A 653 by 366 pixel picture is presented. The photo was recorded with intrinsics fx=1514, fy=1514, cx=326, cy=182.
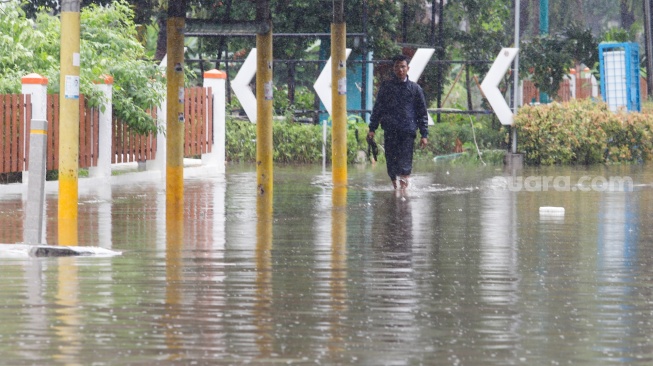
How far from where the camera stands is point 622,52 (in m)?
35.1

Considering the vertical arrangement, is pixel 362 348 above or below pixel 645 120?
below

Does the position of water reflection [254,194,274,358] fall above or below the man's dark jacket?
below

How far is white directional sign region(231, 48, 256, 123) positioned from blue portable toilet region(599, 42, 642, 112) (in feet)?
28.6

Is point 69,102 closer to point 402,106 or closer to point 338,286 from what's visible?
point 338,286

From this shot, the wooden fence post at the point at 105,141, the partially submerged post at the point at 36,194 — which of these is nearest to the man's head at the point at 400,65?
the wooden fence post at the point at 105,141

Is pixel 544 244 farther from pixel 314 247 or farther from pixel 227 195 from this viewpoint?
pixel 227 195

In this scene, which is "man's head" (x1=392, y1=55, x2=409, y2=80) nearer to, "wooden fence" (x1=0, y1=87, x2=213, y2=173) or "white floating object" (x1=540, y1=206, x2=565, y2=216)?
"white floating object" (x1=540, y1=206, x2=565, y2=216)

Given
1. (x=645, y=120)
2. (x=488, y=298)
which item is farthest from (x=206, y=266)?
(x=645, y=120)

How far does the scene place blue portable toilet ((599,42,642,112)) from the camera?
114ft

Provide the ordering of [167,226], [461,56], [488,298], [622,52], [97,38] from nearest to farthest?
[488,298] → [167,226] → [97,38] → [622,52] → [461,56]

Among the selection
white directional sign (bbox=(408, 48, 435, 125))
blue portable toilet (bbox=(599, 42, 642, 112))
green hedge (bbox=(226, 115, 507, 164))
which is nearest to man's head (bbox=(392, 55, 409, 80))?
green hedge (bbox=(226, 115, 507, 164))

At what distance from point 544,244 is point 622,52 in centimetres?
2205

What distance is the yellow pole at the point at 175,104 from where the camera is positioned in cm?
1686

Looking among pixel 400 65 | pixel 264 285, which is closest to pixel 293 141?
pixel 400 65
